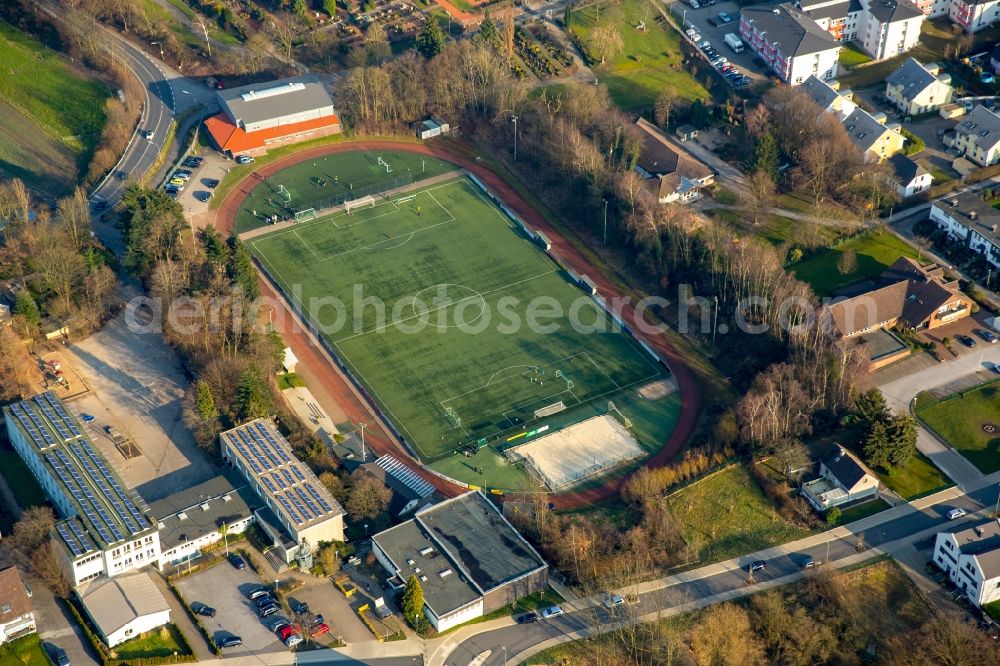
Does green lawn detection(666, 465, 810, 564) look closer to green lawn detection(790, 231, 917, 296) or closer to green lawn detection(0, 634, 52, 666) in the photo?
green lawn detection(790, 231, 917, 296)

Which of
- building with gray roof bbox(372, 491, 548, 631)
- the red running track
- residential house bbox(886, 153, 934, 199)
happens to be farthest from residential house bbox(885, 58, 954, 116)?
building with gray roof bbox(372, 491, 548, 631)

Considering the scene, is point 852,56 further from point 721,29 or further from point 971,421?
point 971,421

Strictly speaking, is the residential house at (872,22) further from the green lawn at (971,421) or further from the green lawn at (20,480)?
the green lawn at (20,480)

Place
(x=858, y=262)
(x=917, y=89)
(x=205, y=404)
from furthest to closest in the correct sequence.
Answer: (x=917, y=89)
(x=858, y=262)
(x=205, y=404)

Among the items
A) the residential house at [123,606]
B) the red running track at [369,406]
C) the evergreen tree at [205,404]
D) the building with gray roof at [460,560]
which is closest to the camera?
the residential house at [123,606]

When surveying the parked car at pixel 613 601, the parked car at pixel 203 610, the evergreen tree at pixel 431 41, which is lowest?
the parked car at pixel 613 601

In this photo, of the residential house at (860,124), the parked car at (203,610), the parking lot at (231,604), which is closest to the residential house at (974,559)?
the parking lot at (231,604)

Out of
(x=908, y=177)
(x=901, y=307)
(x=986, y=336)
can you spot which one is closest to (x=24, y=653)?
(x=901, y=307)
